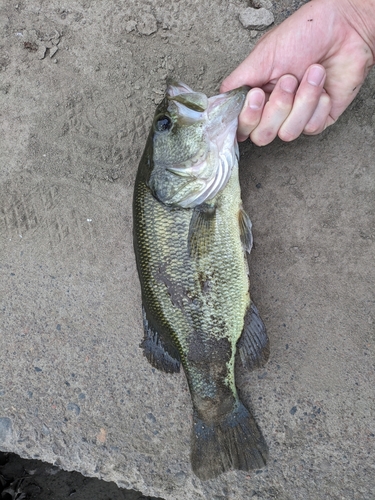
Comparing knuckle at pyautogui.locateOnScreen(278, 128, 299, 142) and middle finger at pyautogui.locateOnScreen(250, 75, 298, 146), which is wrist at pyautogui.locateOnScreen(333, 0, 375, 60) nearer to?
middle finger at pyautogui.locateOnScreen(250, 75, 298, 146)

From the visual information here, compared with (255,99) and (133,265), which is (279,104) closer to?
(255,99)

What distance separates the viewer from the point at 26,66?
3082mm

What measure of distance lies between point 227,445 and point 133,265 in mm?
1289

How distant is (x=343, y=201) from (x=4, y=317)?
8.00 ft

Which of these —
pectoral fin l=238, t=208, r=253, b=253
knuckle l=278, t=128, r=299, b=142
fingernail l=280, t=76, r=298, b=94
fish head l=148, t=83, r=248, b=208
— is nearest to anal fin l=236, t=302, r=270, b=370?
pectoral fin l=238, t=208, r=253, b=253

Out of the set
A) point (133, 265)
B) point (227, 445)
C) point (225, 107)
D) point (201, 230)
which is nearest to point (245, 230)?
point (201, 230)

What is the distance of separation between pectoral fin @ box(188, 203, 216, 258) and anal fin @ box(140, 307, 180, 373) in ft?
1.72

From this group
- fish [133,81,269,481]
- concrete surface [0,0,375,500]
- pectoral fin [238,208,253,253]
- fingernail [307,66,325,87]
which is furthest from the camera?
concrete surface [0,0,375,500]

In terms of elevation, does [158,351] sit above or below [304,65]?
below

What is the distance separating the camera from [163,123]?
252 centimetres

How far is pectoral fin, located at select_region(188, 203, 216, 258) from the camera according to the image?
8.18 ft

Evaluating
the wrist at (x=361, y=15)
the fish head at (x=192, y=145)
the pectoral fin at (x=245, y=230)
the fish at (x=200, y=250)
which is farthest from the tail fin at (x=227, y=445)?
the wrist at (x=361, y=15)

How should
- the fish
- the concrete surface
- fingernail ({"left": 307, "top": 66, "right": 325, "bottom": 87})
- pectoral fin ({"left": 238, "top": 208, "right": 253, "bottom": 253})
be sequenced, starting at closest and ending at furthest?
fingernail ({"left": 307, "top": 66, "right": 325, "bottom": 87}), the fish, pectoral fin ({"left": 238, "top": 208, "right": 253, "bottom": 253}), the concrete surface

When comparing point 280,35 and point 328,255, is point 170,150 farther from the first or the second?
point 328,255
